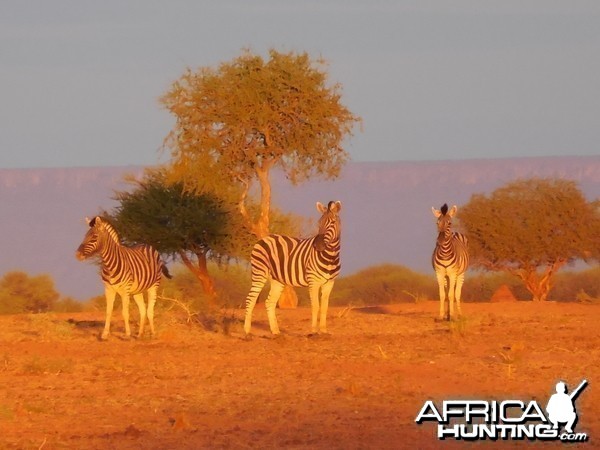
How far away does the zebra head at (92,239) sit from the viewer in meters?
19.0

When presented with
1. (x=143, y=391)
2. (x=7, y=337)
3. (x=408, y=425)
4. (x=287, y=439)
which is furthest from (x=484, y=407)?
(x=7, y=337)

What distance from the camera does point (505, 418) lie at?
11258 millimetres

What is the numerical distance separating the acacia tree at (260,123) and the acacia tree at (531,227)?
633 centimetres

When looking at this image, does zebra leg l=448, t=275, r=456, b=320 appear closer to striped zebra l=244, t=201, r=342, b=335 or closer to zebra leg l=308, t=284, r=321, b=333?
striped zebra l=244, t=201, r=342, b=335

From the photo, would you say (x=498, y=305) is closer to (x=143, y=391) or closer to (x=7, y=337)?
(x=7, y=337)

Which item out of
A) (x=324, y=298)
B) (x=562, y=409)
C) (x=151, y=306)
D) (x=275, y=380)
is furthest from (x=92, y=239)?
(x=562, y=409)

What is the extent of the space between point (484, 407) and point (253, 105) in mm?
16720

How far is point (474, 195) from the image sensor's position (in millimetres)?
34125

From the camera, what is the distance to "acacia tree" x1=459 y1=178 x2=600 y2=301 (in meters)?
33.0

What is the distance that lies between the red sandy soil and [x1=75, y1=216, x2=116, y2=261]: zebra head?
4.27 ft

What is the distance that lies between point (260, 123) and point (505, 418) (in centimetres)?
1727

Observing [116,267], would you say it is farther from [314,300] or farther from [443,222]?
[443,222]

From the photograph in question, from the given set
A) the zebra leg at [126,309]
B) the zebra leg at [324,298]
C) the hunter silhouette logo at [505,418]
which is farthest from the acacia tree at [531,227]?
the hunter silhouette logo at [505,418]

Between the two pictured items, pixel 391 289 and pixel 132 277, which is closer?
pixel 132 277
